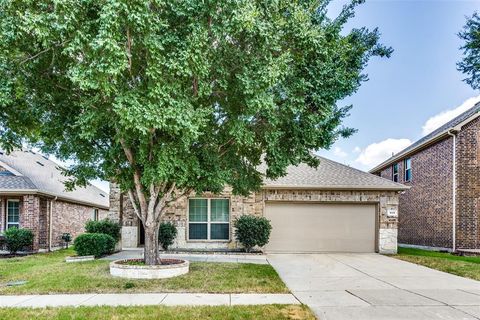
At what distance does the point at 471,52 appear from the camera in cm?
1415

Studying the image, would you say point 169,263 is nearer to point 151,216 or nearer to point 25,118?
point 151,216

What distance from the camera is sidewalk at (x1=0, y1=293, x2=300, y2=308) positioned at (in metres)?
6.66

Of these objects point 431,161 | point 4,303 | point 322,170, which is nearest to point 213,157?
point 4,303

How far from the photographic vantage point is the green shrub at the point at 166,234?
14.3 m

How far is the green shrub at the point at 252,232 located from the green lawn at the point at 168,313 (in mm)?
7615

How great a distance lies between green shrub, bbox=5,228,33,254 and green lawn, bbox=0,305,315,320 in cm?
920

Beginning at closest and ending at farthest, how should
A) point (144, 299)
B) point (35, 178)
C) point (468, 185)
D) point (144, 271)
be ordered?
point (144, 299) < point (144, 271) < point (468, 185) < point (35, 178)

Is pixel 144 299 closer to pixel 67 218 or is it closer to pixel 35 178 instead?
pixel 35 178

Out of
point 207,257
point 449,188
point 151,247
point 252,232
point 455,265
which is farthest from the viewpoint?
point 449,188

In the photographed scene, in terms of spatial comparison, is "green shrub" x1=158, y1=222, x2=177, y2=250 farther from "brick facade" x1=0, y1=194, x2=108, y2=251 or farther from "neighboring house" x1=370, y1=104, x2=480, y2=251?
"neighboring house" x1=370, y1=104, x2=480, y2=251

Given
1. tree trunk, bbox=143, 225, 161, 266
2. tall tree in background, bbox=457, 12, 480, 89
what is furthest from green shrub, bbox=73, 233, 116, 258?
tall tree in background, bbox=457, 12, 480, 89

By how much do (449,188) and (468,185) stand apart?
2.36 feet

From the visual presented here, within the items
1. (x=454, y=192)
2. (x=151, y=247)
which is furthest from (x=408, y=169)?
(x=151, y=247)

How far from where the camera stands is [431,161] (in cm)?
1756
